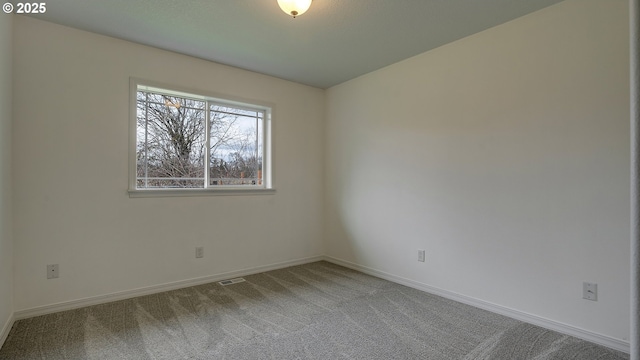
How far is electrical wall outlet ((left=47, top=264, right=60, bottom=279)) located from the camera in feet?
8.72

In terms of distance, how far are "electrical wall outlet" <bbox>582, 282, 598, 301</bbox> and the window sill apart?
10.2 ft

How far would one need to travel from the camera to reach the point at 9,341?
2211mm

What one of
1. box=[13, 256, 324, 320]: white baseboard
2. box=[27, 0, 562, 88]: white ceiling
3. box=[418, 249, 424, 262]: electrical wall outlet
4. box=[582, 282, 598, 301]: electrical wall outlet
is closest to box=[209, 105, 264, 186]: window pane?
box=[27, 0, 562, 88]: white ceiling

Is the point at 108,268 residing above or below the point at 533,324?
above

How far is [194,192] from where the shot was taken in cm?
339

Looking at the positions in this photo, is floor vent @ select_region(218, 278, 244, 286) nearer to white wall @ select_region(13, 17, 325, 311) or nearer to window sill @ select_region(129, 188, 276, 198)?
white wall @ select_region(13, 17, 325, 311)

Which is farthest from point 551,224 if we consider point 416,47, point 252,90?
point 252,90

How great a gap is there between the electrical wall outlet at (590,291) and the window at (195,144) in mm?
3163

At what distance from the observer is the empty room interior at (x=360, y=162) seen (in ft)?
7.48

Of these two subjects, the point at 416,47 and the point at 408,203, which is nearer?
the point at 416,47

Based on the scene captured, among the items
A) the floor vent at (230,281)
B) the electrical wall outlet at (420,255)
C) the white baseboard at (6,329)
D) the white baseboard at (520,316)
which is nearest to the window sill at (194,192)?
the floor vent at (230,281)

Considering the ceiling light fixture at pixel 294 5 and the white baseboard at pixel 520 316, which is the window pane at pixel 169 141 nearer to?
the ceiling light fixture at pixel 294 5

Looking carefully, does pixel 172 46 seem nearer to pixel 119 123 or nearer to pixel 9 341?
pixel 119 123

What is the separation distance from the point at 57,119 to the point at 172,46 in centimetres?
119
